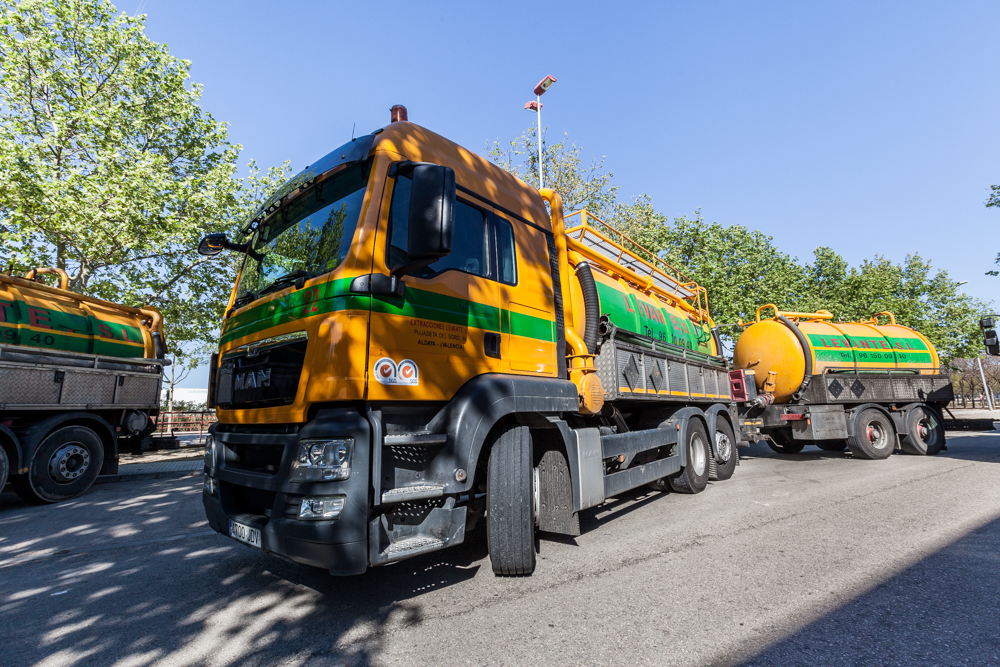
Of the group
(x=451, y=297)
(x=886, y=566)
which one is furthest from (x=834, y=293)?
(x=451, y=297)

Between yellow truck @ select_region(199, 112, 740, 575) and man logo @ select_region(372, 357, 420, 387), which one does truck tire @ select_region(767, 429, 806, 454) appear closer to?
yellow truck @ select_region(199, 112, 740, 575)

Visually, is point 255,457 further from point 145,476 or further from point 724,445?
point 145,476

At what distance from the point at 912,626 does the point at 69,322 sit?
10598mm

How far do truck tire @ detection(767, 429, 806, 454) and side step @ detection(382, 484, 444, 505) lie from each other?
448 inches

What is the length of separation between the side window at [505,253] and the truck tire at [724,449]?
524 centimetres

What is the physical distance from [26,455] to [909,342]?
1760cm

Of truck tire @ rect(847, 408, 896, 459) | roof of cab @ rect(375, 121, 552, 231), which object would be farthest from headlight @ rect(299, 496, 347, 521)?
truck tire @ rect(847, 408, 896, 459)

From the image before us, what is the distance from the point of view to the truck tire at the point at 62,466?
22.3 feet

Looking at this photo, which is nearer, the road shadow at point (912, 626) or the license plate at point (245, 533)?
the road shadow at point (912, 626)

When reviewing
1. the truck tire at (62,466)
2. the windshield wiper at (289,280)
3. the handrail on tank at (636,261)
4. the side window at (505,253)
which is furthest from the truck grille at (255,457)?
the truck tire at (62,466)

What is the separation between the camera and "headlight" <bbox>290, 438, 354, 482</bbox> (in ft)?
8.81

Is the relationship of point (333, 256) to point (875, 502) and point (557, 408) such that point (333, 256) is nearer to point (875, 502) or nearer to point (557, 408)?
point (557, 408)

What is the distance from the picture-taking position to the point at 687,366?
712 cm

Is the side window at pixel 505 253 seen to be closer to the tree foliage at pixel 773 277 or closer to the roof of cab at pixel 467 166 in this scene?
the roof of cab at pixel 467 166
